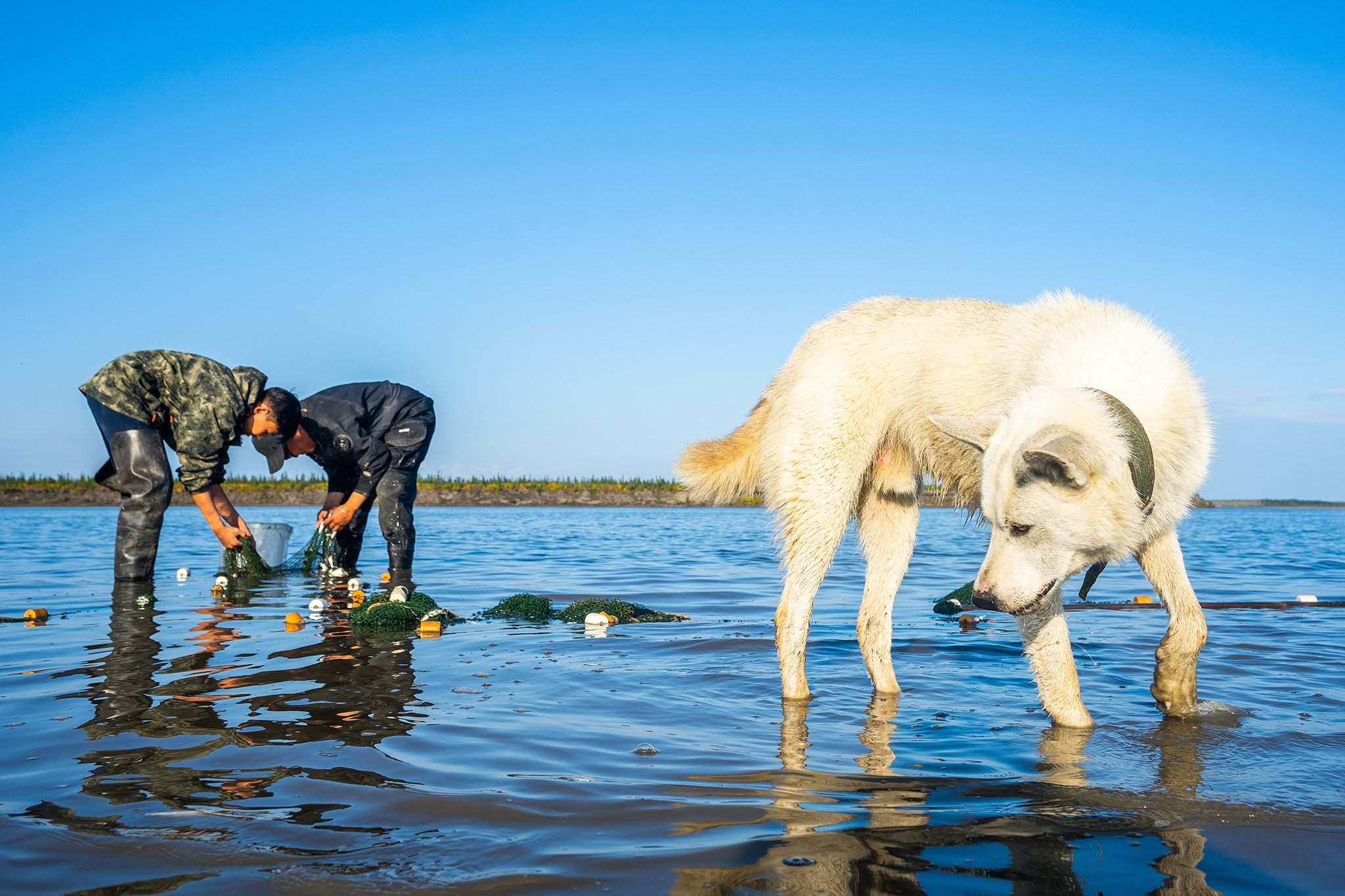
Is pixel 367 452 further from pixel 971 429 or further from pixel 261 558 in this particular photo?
pixel 971 429

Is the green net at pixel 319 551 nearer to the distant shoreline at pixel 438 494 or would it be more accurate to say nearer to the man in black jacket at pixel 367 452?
the man in black jacket at pixel 367 452

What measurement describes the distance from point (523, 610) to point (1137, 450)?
18.7 ft

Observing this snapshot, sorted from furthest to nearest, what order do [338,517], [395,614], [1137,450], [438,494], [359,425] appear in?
[438,494] → [359,425] → [338,517] → [395,614] → [1137,450]

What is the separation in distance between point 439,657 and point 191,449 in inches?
176

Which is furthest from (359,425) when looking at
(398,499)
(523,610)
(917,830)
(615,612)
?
(917,830)

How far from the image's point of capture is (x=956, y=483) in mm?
5859

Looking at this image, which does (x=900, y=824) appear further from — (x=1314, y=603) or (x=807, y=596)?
(x=1314, y=603)

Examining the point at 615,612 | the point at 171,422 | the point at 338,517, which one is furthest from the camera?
the point at 338,517

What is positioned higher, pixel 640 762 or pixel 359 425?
pixel 359 425

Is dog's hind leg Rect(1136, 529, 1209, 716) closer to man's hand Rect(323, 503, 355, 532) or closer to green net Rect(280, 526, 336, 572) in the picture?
man's hand Rect(323, 503, 355, 532)

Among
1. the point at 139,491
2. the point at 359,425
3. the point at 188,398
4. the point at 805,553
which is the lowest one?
the point at 805,553

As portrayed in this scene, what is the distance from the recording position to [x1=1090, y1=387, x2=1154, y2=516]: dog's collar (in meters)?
4.27

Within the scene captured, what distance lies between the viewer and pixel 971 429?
4.64m

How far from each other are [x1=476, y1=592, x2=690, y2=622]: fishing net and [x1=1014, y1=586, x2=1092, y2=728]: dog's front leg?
13.6ft
